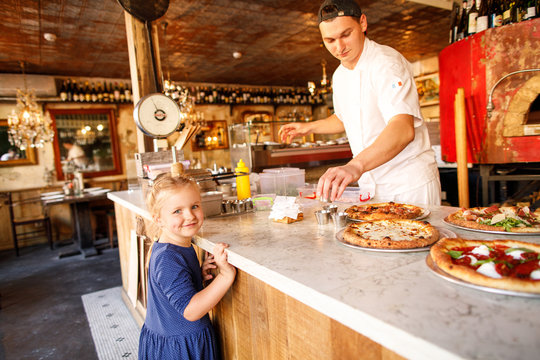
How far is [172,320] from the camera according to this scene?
1.43 m

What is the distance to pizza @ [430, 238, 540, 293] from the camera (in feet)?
2.39

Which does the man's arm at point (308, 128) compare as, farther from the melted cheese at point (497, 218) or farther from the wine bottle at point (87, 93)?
the wine bottle at point (87, 93)

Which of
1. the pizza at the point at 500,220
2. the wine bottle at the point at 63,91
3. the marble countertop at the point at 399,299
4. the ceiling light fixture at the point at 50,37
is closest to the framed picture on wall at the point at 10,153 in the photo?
the wine bottle at the point at 63,91

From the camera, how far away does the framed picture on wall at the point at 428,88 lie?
8.06m

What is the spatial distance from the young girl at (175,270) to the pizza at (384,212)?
0.58 m

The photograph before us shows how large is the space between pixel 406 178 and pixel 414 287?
4.00 feet

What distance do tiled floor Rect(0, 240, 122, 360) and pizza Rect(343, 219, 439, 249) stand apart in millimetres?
2376

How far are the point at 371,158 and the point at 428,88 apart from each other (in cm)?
778

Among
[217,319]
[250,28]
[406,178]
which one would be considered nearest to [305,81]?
[250,28]

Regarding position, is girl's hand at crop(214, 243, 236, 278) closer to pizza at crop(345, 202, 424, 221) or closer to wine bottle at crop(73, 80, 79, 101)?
pizza at crop(345, 202, 424, 221)

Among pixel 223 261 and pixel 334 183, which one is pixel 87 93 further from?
pixel 334 183

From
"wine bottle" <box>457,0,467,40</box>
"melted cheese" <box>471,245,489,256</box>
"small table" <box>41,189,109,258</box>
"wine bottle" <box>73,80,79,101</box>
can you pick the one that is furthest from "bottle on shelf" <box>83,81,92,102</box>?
"melted cheese" <box>471,245,489,256</box>

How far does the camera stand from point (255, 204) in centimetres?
203

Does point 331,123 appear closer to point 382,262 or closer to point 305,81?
point 382,262
